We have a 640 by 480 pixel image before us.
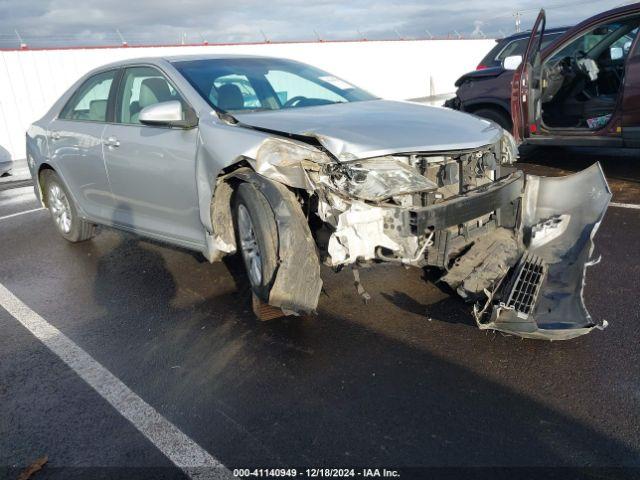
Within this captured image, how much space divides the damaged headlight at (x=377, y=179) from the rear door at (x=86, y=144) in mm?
2658

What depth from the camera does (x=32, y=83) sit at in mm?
12773

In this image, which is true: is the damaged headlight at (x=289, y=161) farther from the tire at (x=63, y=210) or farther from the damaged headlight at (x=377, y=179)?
the tire at (x=63, y=210)

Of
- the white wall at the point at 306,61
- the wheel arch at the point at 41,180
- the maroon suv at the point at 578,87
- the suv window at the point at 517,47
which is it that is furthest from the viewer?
the white wall at the point at 306,61

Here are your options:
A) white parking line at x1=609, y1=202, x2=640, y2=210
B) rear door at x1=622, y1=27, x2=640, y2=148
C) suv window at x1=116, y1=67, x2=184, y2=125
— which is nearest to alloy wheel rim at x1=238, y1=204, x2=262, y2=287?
suv window at x1=116, y1=67, x2=184, y2=125

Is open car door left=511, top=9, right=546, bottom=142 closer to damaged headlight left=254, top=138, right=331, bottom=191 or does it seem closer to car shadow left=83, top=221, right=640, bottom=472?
car shadow left=83, top=221, right=640, bottom=472

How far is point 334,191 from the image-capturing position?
3.36 meters

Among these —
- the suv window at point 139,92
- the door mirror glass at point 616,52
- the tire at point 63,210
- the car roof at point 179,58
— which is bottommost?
the tire at point 63,210


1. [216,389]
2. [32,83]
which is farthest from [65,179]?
[32,83]

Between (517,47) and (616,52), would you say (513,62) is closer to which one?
(616,52)

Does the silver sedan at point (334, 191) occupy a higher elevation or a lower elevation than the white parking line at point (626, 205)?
higher

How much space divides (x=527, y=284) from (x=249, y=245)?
1814 mm

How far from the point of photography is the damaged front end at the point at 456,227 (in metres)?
3.28

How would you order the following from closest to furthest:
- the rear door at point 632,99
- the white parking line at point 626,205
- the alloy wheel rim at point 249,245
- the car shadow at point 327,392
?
the car shadow at point 327,392 → the alloy wheel rim at point 249,245 → the white parking line at point 626,205 → the rear door at point 632,99

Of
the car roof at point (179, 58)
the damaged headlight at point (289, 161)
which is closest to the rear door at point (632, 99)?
the car roof at point (179, 58)
